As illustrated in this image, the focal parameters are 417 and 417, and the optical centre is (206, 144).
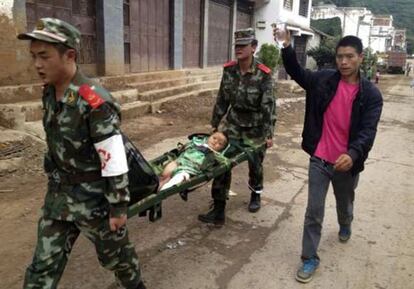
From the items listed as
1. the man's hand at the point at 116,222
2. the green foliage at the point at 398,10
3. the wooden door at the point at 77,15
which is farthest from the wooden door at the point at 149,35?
the green foliage at the point at 398,10

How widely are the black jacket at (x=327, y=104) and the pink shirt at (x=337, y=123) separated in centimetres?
4

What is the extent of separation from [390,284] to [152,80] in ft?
28.9

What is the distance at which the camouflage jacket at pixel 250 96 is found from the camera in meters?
4.10

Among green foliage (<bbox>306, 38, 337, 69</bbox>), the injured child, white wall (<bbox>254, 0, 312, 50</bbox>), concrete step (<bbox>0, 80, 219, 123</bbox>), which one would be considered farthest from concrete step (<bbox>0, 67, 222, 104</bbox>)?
green foliage (<bbox>306, 38, 337, 69</bbox>)

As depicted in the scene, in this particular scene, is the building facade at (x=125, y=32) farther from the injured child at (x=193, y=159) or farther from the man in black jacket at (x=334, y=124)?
the man in black jacket at (x=334, y=124)

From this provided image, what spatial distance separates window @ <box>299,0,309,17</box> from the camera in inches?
972

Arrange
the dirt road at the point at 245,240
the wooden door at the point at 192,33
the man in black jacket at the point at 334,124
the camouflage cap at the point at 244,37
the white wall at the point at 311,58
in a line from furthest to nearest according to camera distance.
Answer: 1. the white wall at the point at 311,58
2. the wooden door at the point at 192,33
3. the camouflage cap at the point at 244,37
4. the dirt road at the point at 245,240
5. the man in black jacket at the point at 334,124

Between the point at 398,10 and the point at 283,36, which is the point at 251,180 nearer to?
the point at 283,36

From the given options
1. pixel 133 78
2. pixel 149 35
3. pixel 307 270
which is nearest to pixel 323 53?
pixel 149 35

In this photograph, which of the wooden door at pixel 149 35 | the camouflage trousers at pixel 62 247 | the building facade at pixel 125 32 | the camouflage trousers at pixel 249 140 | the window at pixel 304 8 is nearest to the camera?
the camouflage trousers at pixel 62 247

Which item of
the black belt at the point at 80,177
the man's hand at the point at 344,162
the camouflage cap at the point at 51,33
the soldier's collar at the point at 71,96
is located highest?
the camouflage cap at the point at 51,33

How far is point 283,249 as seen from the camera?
3748mm

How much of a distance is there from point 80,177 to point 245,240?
6.80ft

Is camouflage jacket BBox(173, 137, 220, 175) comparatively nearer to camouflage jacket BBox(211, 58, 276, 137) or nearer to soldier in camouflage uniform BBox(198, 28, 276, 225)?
soldier in camouflage uniform BBox(198, 28, 276, 225)
